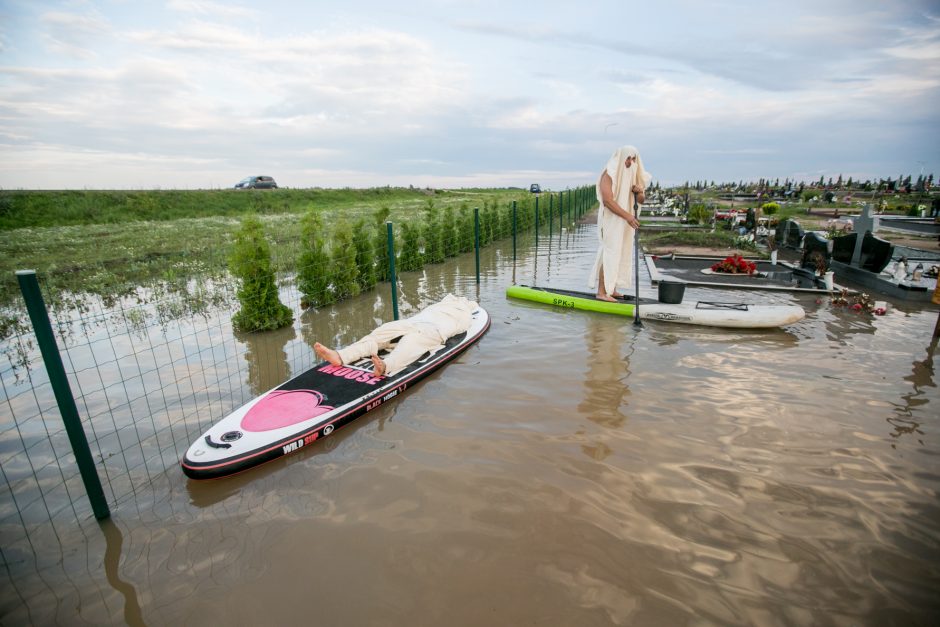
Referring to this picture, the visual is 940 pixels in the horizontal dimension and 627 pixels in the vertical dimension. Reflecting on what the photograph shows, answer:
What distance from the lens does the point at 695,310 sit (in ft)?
21.7

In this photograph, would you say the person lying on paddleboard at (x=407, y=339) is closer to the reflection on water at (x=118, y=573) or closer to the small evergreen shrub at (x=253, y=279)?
the small evergreen shrub at (x=253, y=279)

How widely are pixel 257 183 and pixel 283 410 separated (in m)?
37.1

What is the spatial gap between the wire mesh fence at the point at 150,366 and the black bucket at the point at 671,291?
185 inches

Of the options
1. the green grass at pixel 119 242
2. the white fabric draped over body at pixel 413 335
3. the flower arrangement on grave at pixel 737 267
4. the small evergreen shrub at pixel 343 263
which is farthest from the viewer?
the flower arrangement on grave at pixel 737 267

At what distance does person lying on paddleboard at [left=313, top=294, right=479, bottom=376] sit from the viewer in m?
4.59

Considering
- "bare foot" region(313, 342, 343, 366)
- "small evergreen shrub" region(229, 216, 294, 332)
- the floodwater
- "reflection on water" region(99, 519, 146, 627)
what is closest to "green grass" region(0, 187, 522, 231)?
→ "small evergreen shrub" region(229, 216, 294, 332)

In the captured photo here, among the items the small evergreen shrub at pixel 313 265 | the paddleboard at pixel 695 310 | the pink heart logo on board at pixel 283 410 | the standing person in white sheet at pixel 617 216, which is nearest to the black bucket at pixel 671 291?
the paddleboard at pixel 695 310

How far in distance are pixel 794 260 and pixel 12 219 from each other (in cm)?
3275

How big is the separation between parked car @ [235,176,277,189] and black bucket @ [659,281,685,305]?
35.6 m

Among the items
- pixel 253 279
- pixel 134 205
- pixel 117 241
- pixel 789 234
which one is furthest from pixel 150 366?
pixel 134 205

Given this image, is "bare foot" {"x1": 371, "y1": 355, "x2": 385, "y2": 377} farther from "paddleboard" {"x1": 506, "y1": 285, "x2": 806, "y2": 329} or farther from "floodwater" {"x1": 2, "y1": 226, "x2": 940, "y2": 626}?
"paddleboard" {"x1": 506, "y1": 285, "x2": 806, "y2": 329}

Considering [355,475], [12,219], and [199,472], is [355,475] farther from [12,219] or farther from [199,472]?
[12,219]

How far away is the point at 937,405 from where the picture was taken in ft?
13.6

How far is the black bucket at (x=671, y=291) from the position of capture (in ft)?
22.9
